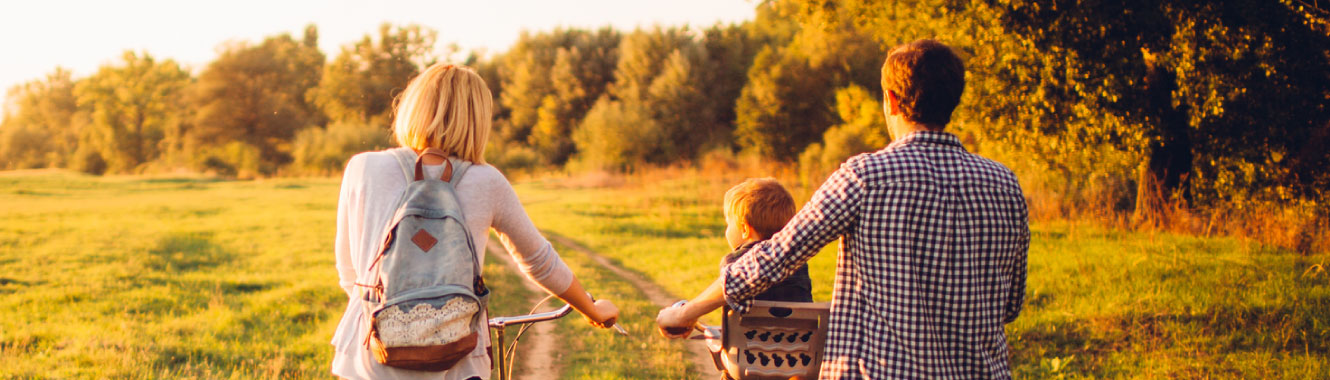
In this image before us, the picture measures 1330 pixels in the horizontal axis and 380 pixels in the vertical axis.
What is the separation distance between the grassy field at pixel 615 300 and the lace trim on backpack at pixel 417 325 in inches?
188

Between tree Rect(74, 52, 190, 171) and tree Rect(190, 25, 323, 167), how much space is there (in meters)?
4.71

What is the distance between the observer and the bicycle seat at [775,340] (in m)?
2.58

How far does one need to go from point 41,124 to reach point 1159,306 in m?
78.2

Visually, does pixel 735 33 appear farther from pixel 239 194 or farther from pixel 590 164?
pixel 239 194

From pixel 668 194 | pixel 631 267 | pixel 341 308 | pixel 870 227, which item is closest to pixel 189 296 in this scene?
pixel 341 308

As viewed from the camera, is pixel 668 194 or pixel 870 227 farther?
pixel 668 194

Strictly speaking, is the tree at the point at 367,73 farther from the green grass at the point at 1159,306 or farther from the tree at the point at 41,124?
the green grass at the point at 1159,306

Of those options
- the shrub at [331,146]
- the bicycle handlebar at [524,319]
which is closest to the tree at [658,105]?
the shrub at [331,146]

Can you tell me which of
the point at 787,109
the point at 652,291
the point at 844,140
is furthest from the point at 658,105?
the point at 652,291

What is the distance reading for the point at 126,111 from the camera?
6556cm

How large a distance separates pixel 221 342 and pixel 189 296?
3168 millimetres

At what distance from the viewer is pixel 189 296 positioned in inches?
418

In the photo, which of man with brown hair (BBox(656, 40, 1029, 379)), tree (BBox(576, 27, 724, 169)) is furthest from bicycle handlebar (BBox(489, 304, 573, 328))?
tree (BBox(576, 27, 724, 169))

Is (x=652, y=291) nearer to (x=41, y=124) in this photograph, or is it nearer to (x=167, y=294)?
(x=167, y=294)
